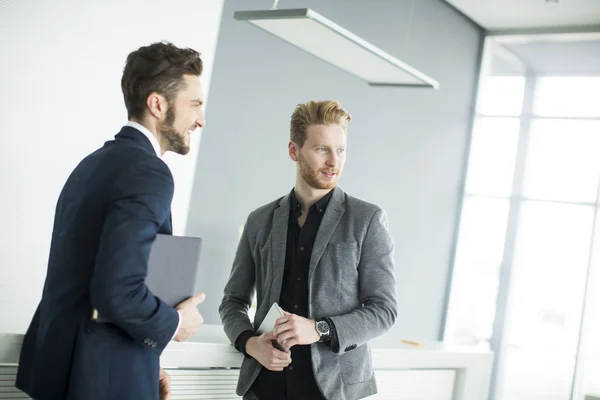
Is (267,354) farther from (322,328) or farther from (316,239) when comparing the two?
(316,239)

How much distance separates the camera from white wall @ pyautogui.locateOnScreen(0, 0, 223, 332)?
3.56m

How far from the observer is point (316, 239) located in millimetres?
2561

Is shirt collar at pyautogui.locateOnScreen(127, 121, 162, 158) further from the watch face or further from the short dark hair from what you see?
the watch face

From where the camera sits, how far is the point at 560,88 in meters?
7.59

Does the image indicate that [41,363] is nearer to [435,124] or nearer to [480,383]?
[480,383]

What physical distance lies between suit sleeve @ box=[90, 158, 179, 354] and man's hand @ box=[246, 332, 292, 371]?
0.72m

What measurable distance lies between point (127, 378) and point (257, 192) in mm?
3623

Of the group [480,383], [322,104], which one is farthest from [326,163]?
[480,383]

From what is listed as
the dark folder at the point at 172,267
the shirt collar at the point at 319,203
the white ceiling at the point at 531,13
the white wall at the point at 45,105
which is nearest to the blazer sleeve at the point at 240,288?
the shirt collar at the point at 319,203

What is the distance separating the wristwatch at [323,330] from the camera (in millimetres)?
2406

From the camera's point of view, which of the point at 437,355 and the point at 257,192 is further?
the point at 257,192

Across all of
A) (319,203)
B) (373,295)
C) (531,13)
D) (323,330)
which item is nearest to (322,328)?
(323,330)

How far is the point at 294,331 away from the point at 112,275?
2.76 ft

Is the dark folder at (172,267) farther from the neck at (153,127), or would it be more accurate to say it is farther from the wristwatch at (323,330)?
the wristwatch at (323,330)
